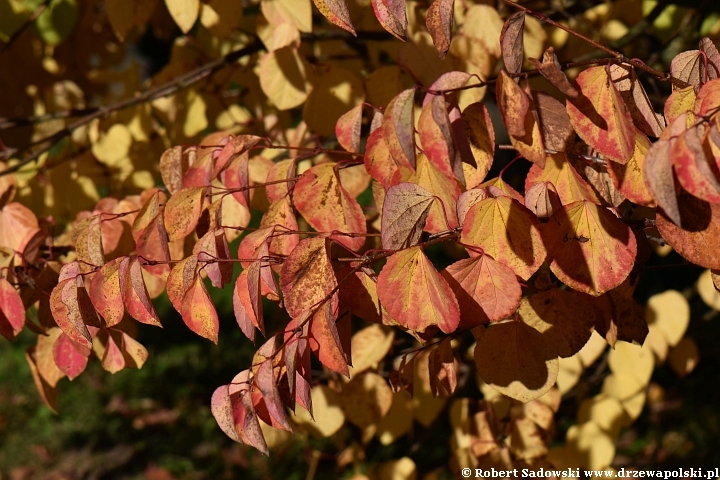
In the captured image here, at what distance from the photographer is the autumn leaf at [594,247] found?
0.67 meters

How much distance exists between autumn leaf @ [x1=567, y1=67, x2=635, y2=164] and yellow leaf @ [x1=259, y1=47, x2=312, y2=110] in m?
0.58

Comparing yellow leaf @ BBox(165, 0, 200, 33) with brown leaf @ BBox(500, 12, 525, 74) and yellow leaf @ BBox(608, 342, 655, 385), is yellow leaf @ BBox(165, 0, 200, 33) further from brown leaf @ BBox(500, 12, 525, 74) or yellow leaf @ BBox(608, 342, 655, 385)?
yellow leaf @ BBox(608, 342, 655, 385)

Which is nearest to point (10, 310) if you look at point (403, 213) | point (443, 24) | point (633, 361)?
point (403, 213)

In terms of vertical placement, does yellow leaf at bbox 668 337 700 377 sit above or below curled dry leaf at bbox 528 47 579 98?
below

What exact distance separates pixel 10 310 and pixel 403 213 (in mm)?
529

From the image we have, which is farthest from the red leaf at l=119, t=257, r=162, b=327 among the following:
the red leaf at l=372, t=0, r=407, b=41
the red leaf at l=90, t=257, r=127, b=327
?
the red leaf at l=372, t=0, r=407, b=41

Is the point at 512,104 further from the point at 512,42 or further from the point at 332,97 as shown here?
the point at 332,97

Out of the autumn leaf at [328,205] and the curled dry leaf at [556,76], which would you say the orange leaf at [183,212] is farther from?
the curled dry leaf at [556,76]

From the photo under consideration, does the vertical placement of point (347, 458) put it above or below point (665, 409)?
above

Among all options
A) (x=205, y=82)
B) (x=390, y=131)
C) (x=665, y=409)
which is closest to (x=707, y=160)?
(x=390, y=131)

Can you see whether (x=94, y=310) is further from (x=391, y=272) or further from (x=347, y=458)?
(x=347, y=458)

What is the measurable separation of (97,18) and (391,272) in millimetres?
1723

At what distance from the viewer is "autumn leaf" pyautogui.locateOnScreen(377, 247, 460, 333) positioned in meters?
0.66

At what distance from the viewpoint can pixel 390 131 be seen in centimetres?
67
